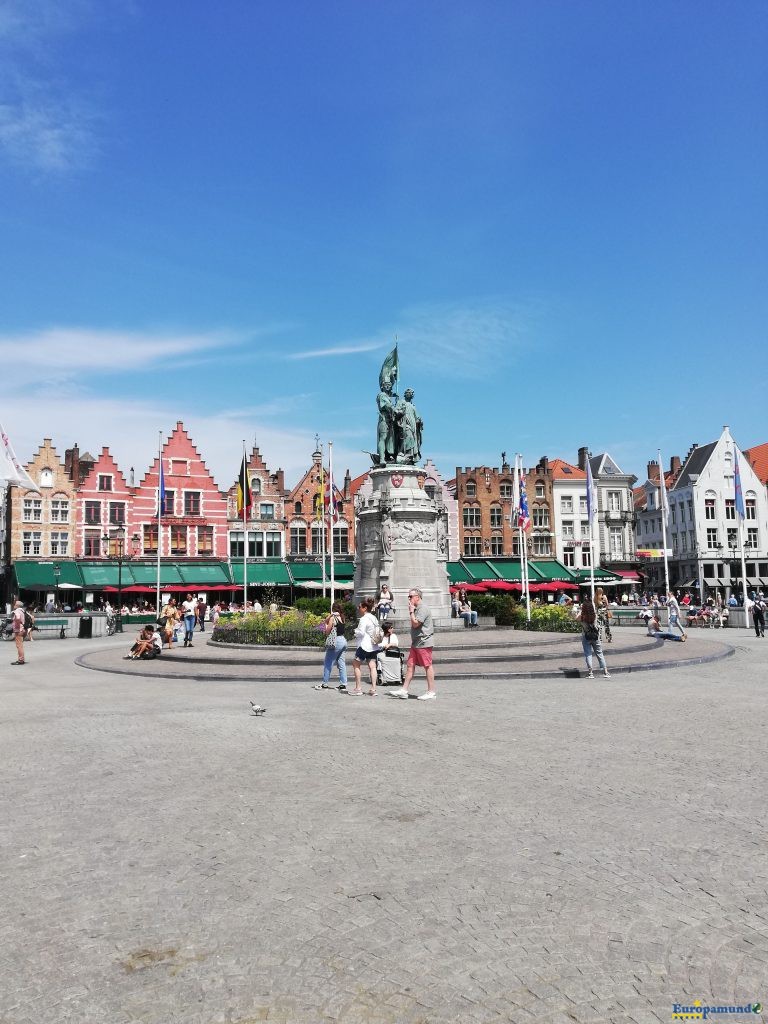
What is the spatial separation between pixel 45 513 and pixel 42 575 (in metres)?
5.28

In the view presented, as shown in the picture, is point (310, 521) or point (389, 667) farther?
point (310, 521)

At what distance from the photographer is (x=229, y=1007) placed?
3.60 metres

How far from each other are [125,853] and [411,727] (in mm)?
5714

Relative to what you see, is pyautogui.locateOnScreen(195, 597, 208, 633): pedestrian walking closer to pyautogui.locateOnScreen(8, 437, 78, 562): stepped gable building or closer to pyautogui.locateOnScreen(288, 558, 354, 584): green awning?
pyautogui.locateOnScreen(288, 558, 354, 584): green awning

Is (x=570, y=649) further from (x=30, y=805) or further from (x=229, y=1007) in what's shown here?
(x=229, y=1007)

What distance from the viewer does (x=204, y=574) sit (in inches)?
2340

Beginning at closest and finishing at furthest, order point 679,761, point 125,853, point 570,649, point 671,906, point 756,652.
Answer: point 671,906 → point 125,853 → point 679,761 → point 570,649 → point 756,652

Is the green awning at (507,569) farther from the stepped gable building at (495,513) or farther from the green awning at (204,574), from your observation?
the green awning at (204,574)

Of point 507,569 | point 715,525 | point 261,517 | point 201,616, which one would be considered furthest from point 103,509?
point 715,525

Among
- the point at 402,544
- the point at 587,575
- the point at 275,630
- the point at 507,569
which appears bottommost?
the point at 275,630

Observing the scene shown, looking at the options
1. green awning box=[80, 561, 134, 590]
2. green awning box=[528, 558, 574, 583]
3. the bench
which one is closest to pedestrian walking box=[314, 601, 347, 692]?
the bench

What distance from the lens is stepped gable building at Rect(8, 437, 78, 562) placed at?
5744 cm

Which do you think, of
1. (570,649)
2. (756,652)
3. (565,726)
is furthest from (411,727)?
(756,652)

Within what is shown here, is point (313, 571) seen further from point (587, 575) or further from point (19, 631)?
point (19, 631)
